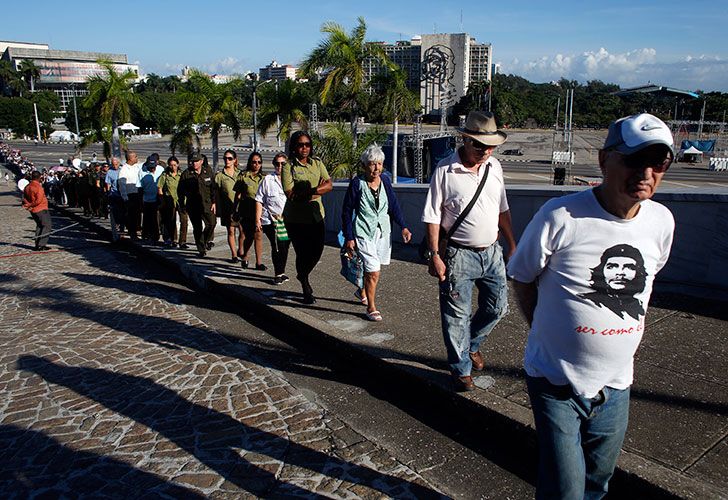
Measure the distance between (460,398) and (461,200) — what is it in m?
1.38

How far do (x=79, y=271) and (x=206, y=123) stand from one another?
2193 centimetres

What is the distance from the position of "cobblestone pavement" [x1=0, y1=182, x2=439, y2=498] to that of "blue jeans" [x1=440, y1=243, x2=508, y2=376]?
0.85m

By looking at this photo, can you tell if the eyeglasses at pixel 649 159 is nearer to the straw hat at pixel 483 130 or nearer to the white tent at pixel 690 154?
the straw hat at pixel 483 130

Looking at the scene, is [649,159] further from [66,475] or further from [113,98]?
[113,98]

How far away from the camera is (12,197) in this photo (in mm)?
31953

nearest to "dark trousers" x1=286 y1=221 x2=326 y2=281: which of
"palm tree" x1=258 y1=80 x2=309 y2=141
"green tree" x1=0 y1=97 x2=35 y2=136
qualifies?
"palm tree" x1=258 y1=80 x2=309 y2=141

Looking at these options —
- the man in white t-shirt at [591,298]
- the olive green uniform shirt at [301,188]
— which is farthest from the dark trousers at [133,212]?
the man in white t-shirt at [591,298]

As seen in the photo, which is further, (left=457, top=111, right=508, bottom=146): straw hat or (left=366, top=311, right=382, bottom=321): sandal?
(left=366, top=311, right=382, bottom=321): sandal

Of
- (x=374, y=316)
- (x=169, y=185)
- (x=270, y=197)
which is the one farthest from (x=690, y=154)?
(x=374, y=316)

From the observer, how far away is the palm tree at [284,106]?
29250 millimetres

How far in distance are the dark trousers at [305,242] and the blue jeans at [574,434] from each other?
14.4 feet

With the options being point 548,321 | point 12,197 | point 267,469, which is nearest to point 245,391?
point 267,469

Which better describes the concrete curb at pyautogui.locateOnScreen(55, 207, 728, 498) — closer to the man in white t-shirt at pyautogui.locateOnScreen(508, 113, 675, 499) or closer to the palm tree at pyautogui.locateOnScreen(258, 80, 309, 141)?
the man in white t-shirt at pyautogui.locateOnScreen(508, 113, 675, 499)

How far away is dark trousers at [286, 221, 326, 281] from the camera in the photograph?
6527 mm
